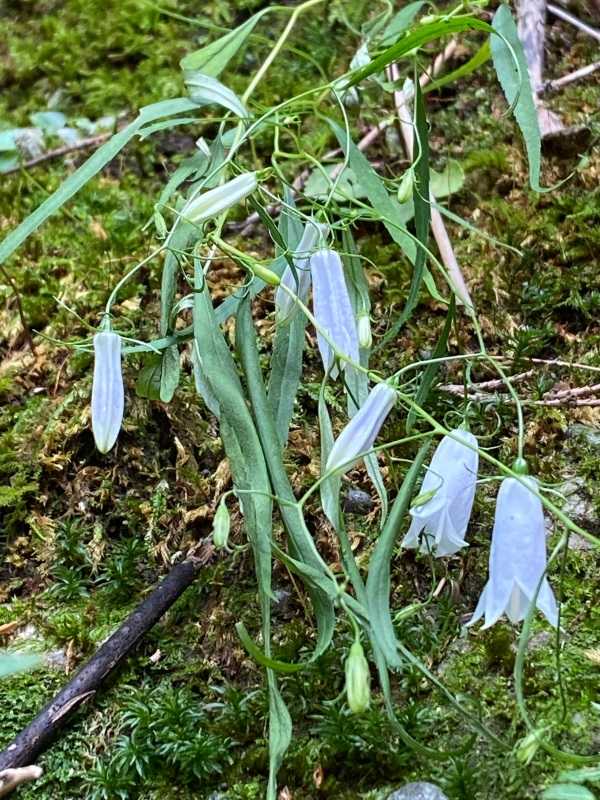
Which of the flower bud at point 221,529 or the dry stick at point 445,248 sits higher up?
the flower bud at point 221,529

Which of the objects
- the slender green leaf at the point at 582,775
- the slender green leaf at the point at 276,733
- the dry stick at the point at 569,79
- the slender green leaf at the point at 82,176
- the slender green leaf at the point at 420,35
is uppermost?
the slender green leaf at the point at 420,35

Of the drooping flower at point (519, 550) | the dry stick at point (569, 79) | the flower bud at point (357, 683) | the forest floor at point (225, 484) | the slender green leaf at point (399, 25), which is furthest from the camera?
the dry stick at point (569, 79)

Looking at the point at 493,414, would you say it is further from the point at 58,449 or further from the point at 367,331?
the point at 58,449

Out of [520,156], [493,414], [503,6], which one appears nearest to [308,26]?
[520,156]

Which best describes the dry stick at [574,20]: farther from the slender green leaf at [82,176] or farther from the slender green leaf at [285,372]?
the slender green leaf at [285,372]

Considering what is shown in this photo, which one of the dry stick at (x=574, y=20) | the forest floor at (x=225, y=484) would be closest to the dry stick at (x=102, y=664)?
the forest floor at (x=225, y=484)

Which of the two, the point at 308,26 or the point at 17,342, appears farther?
the point at 308,26

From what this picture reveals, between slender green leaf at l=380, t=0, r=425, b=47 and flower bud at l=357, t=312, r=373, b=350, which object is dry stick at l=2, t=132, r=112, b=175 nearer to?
slender green leaf at l=380, t=0, r=425, b=47
